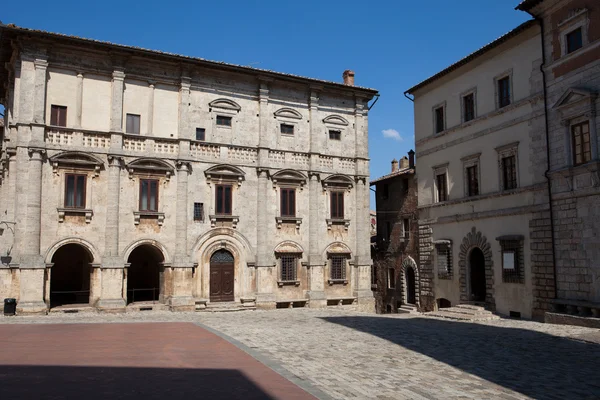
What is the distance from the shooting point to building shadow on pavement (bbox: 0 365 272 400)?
8.82 m

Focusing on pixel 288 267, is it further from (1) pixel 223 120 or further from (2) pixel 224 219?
(1) pixel 223 120

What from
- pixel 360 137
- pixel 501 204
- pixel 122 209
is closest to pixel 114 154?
pixel 122 209

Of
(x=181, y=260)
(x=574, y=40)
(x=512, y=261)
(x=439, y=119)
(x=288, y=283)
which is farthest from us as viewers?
(x=439, y=119)

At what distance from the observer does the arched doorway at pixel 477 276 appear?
25.0 m

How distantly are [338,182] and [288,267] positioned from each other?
570 cm

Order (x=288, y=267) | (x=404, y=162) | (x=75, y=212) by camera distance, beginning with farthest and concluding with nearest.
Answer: (x=404, y=162), (x=288, y=267), (x=75, y=212)

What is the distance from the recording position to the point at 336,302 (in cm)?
2895

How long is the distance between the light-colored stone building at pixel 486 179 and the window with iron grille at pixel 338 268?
433cm

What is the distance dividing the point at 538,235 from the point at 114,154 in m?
19.2

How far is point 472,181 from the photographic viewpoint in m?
25.4

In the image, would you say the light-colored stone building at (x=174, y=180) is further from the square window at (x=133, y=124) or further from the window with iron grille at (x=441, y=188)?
the window with iron grille at (x=441, y=188)

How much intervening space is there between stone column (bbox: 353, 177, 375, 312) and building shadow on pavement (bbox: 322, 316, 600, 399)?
8479mm

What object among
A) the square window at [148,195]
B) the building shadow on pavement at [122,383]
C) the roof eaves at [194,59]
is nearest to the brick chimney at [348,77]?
the roof eaves at [194,59]

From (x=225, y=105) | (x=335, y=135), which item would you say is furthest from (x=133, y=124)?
(x=335, y=135)
